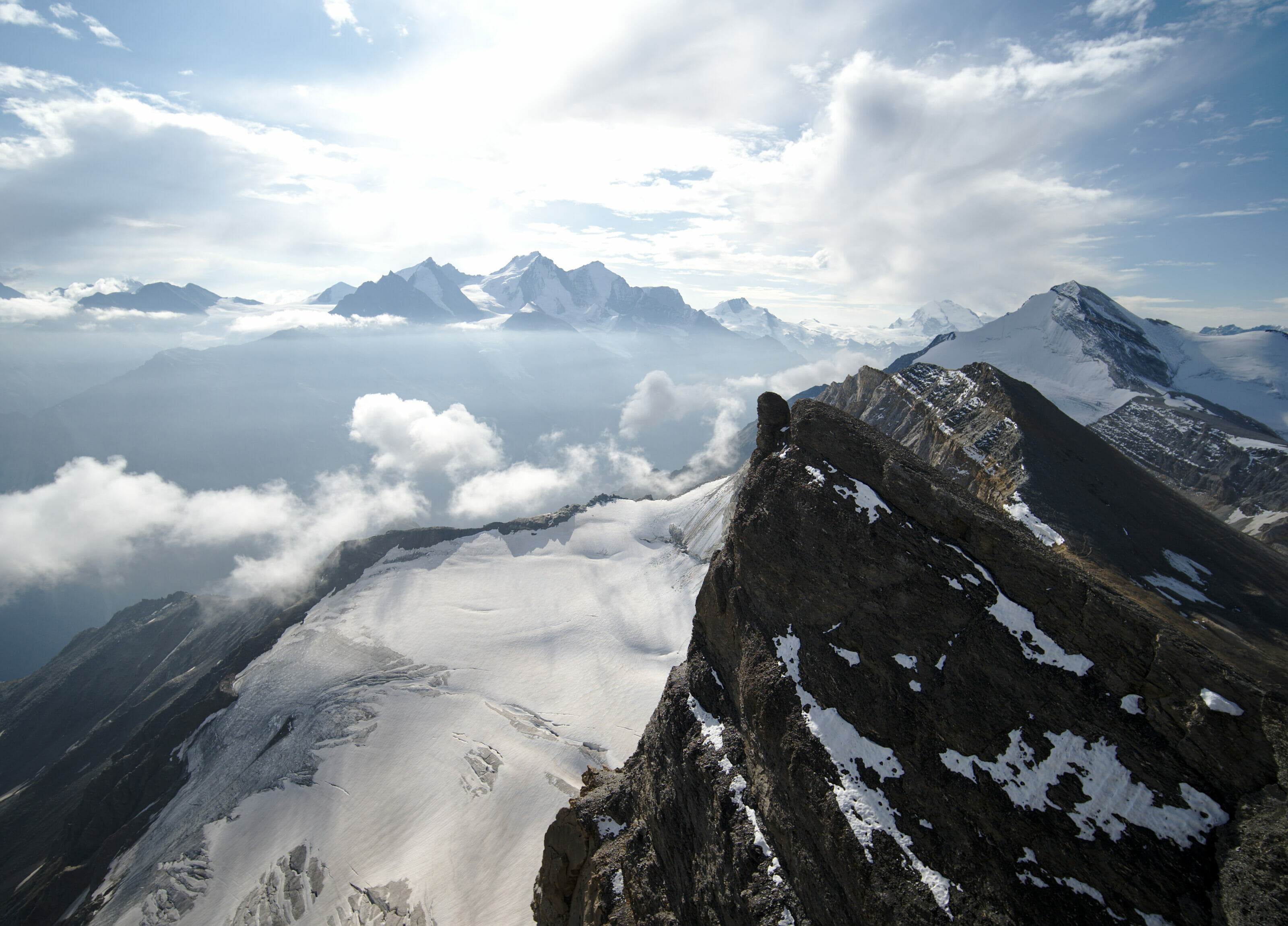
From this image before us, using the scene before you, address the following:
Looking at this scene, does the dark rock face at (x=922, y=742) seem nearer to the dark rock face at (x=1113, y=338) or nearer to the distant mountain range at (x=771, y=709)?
the distant mountain range at (x=771, y=709)

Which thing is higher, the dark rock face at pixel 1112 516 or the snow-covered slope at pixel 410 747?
the dark rock face at pixel 1112 516

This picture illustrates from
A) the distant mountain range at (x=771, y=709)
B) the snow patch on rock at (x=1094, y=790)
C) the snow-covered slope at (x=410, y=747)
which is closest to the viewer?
the snow patch on rock at (x=1094, y=790)

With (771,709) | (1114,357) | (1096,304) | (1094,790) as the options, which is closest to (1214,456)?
(1114,357)

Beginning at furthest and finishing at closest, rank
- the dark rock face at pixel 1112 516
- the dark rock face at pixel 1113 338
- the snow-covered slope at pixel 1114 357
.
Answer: the dark rock face at pixel 1113 338 < the snow-covered slope at pixel 1114 357 < the dark rock face at pixel 1112 516

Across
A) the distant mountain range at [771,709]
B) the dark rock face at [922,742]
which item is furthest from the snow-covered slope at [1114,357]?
the dark rock face at [922,742]

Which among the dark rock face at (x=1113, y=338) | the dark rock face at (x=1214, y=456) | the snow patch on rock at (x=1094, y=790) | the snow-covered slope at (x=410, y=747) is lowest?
the snow-covered slope at (x=410, y=747)

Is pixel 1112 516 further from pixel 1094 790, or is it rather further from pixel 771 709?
pixel 771 709
